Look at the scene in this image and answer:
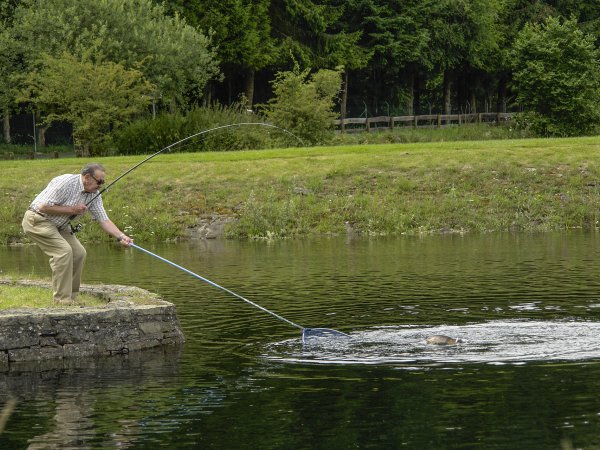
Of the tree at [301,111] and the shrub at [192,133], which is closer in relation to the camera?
the shrub at [192,133]

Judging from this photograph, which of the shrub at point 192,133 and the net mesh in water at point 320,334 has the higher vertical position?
the shrub at point 192,133

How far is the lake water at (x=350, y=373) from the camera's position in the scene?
34.9ft

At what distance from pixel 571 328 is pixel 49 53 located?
1564 inches

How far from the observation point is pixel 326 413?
11375mm

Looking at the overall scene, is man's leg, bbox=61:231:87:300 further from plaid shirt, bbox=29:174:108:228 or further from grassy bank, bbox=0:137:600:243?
grassy bank, bbox=0:137:600:243

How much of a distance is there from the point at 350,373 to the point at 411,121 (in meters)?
59.9

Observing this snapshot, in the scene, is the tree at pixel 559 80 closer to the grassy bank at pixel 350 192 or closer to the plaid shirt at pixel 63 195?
the grassy bank at pixel 350 192

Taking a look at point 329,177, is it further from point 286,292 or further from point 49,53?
point 49,53

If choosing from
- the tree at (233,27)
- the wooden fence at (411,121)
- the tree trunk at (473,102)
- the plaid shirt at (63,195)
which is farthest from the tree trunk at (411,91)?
the plaid shirt at (63,195)

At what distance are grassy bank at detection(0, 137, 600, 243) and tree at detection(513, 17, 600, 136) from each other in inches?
1047

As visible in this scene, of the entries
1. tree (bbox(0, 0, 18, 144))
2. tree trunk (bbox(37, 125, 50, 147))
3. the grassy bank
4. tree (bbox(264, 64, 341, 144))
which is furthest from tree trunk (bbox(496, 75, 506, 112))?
the grassy bank

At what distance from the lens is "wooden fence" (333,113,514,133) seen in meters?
67.8

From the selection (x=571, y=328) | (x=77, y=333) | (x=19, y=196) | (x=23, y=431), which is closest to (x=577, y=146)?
(x=19, y=196)

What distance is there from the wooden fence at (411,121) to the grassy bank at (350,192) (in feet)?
84.8
